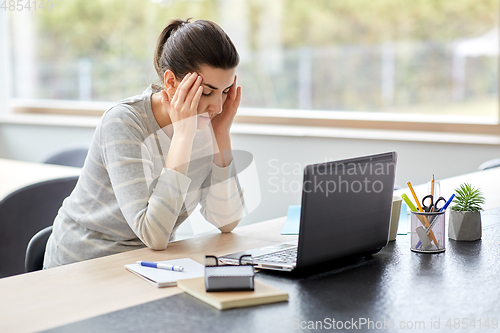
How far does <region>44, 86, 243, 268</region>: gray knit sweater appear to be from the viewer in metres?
1.24

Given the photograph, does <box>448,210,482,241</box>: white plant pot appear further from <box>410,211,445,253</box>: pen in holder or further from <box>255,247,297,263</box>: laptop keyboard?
<box>255,247,297,263</box>: laptop keyboard

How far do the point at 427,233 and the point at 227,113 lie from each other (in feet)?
2.16

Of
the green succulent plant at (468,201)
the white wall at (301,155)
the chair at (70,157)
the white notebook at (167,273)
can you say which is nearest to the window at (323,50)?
the white wall at (301,155)

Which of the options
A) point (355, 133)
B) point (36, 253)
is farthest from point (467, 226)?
point (355, 133)

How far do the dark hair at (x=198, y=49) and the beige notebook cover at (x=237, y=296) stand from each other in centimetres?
62

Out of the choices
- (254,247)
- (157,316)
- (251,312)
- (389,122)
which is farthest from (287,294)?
(389,122)

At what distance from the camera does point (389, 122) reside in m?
3.10

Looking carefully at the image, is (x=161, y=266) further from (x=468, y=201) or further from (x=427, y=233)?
(x=468, y=201)

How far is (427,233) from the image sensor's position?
3.80 feet

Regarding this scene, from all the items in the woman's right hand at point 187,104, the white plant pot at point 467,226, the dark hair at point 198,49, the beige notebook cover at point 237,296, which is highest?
the dark hair at point 198,49


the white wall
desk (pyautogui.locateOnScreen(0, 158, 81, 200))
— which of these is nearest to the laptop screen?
desk (pyautogui.locateOnScreen(0, 158, 81, 200))

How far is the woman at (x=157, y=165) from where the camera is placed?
124cm

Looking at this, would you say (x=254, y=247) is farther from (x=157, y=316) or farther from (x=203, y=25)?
(x=203, y=25)

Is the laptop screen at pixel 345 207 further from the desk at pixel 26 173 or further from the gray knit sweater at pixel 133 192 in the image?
the desk at pixel 26 173
